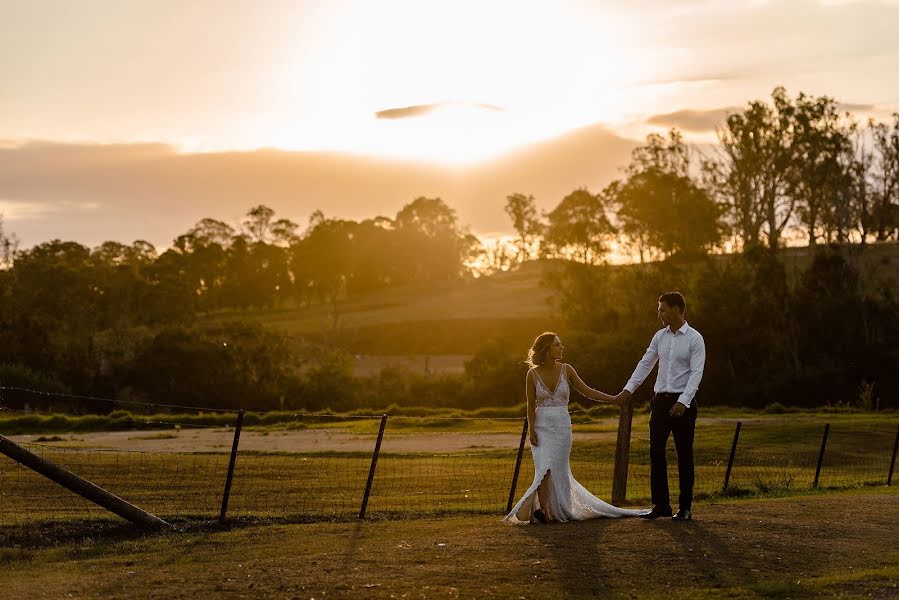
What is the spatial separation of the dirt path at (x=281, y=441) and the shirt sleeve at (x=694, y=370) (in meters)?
21.1

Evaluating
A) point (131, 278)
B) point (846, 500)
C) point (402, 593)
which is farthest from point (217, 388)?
point (402, 593)

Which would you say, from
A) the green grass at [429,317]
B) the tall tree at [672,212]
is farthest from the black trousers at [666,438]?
the green grass at [429,317]

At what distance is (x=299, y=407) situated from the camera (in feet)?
217

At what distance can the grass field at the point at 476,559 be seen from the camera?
11312 mm

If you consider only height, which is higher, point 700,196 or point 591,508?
point 700,196

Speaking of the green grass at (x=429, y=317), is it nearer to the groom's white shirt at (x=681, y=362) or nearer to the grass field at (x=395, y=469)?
the grass field at (x=395, y=469)

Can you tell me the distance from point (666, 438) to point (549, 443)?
1.36 meters

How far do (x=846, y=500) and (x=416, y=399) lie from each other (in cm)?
5307

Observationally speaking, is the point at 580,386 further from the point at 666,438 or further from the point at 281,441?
the point at 281,441

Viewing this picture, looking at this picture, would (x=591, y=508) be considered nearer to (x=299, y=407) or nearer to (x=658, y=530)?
(x=658, y=530)

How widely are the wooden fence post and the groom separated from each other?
6.13m

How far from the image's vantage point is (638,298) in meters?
80.4

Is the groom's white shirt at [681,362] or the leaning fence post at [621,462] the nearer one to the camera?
the groom's white shirt at [681,362]

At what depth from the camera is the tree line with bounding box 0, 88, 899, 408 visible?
70.3 meters
